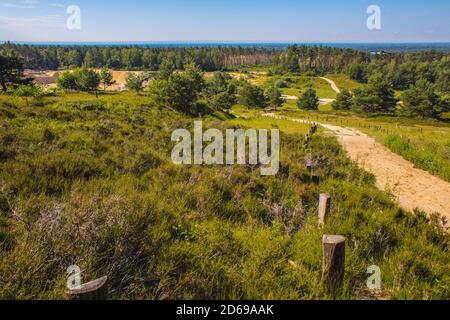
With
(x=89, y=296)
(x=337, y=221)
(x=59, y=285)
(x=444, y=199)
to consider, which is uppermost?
(x=89, y=296)

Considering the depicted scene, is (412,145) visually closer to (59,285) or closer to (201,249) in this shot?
(201,249)

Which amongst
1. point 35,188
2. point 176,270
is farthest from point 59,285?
point 35,188

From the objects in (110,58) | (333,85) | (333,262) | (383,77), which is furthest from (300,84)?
(333,262)

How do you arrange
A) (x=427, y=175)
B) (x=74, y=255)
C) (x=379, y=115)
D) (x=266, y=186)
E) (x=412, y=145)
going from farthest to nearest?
1. (x=379, y=115)
2. (x=412, y=145)
3. (x=427, y=175)
4. (x=266, y=186)
5. (x=74, y=255)

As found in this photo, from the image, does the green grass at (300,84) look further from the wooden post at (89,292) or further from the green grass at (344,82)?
the wooden post at (89,292)

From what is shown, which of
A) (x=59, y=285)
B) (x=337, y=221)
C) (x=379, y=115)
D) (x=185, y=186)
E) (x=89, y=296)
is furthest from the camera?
(x=379, y=115)

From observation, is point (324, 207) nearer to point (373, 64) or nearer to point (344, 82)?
point (344, 82)

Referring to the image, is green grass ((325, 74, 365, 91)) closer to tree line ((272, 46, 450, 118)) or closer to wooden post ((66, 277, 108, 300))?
tree line ((272, 46, 450, 118))

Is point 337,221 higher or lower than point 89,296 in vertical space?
lower
